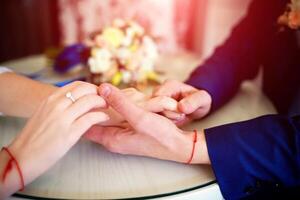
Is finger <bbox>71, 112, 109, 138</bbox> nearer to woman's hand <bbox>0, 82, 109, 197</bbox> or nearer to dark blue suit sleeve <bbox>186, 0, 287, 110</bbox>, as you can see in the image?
woman's hand <bbox>0, 82, 109, 197</bbox>

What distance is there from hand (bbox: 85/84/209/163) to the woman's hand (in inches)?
1.7

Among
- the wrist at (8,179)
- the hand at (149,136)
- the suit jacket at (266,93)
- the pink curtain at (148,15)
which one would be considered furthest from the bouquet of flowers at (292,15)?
the pink curtain at (148,15)

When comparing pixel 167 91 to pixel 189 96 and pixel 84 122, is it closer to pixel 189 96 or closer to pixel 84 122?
pixel 189 96

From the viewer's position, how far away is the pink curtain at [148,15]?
173 centimetres

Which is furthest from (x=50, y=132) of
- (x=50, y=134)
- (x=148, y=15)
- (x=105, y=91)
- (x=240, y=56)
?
(x=148, y=15)

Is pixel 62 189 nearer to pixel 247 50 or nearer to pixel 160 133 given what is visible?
pixel 160 133

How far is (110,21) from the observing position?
6.08 feet

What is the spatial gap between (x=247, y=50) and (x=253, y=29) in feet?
0.19

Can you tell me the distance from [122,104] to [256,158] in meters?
0.24

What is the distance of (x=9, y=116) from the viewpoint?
848 mm

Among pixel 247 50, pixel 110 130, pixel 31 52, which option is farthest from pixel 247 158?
pixel 31 52

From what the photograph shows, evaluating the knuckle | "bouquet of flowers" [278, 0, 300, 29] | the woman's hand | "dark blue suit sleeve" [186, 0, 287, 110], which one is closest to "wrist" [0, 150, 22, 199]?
the woman's hand

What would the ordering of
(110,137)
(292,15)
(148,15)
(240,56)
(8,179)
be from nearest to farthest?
(8,179) < (110,137) < (292,15) < (240,56) < (148,15)

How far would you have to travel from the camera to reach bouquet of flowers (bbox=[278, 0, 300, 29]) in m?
0.80
